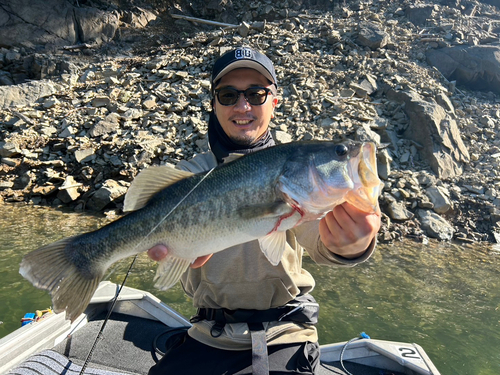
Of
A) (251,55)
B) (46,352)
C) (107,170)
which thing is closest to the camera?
(251,55)

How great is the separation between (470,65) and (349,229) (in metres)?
22.7

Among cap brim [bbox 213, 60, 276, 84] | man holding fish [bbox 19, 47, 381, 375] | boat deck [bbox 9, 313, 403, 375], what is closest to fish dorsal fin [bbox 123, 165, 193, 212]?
man holding fish [bbox 19, 47, 381, 375]

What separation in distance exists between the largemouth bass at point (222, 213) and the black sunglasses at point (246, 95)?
2.90 ft

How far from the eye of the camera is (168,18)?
81.6 ft

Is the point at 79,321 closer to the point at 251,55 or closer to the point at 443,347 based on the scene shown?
the point at 251,55

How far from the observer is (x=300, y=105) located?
48.4ft

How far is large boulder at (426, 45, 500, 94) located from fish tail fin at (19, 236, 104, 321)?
72.5 feet

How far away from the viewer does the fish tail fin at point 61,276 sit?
1993 millimetres

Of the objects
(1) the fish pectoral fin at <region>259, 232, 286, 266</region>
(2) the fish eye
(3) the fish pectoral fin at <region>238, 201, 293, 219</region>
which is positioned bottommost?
(1) the fish pectoral fin at <region>259, 232, 286, 266</region>

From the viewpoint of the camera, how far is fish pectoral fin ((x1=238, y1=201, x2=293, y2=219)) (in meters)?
1.99

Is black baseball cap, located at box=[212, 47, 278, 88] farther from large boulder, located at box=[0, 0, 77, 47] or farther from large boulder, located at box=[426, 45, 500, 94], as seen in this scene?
large boulder, located at box=[0, 0, 77, 47]

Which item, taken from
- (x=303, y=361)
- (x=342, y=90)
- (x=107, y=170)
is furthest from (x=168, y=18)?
(x=303, y=361)

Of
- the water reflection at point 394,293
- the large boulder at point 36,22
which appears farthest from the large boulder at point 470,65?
the large boulder at point 36,22

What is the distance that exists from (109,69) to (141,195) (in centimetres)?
1750
